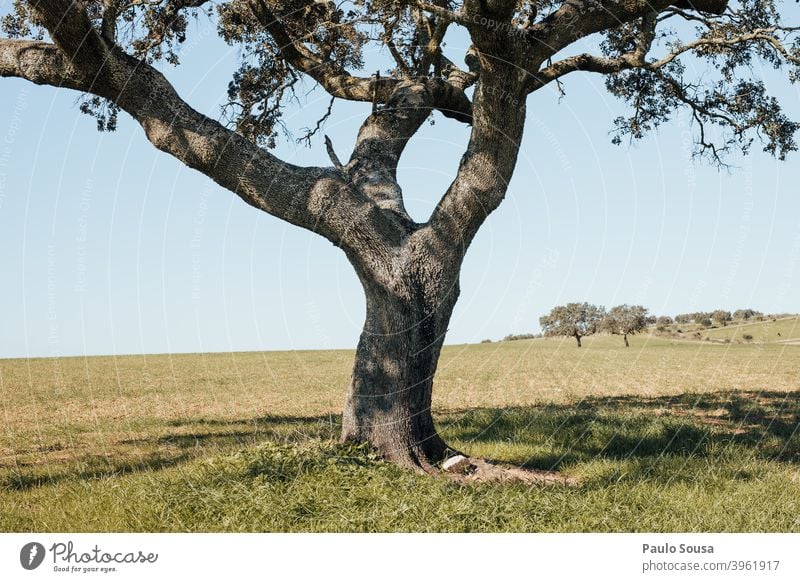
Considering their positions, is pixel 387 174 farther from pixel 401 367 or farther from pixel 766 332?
pixel 766 332

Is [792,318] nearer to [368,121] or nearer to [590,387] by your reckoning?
[590,387]

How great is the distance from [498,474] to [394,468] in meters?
1.34

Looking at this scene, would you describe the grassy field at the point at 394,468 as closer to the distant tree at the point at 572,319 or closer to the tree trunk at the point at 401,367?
the tree trunk at the point at 401,367

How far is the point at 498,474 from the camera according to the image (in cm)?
880

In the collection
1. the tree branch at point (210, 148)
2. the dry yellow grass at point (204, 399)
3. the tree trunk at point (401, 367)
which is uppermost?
the tree branch at point (210, 148)

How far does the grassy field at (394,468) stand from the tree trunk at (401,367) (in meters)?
0.44

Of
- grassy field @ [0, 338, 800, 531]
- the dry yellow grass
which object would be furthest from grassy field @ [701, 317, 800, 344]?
grassy field @ [0, 338, 800, 531]

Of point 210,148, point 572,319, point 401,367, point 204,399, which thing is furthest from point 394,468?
point 572,319

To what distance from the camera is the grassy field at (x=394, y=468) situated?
6992 mm

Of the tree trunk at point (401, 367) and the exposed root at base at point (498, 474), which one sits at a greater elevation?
the tree trunk at point (401, 367)

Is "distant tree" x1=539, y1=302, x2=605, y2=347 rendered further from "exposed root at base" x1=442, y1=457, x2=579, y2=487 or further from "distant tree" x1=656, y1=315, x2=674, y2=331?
"exposed root at base" x1=442, y1=457, x2=579, y2=487

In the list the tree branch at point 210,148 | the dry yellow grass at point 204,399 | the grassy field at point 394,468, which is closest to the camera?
the grassy field at point 394,468

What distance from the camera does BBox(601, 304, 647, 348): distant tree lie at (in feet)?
188

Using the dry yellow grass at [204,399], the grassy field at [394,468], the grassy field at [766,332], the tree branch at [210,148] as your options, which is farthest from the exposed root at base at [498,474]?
the grassy field at [766,332]
